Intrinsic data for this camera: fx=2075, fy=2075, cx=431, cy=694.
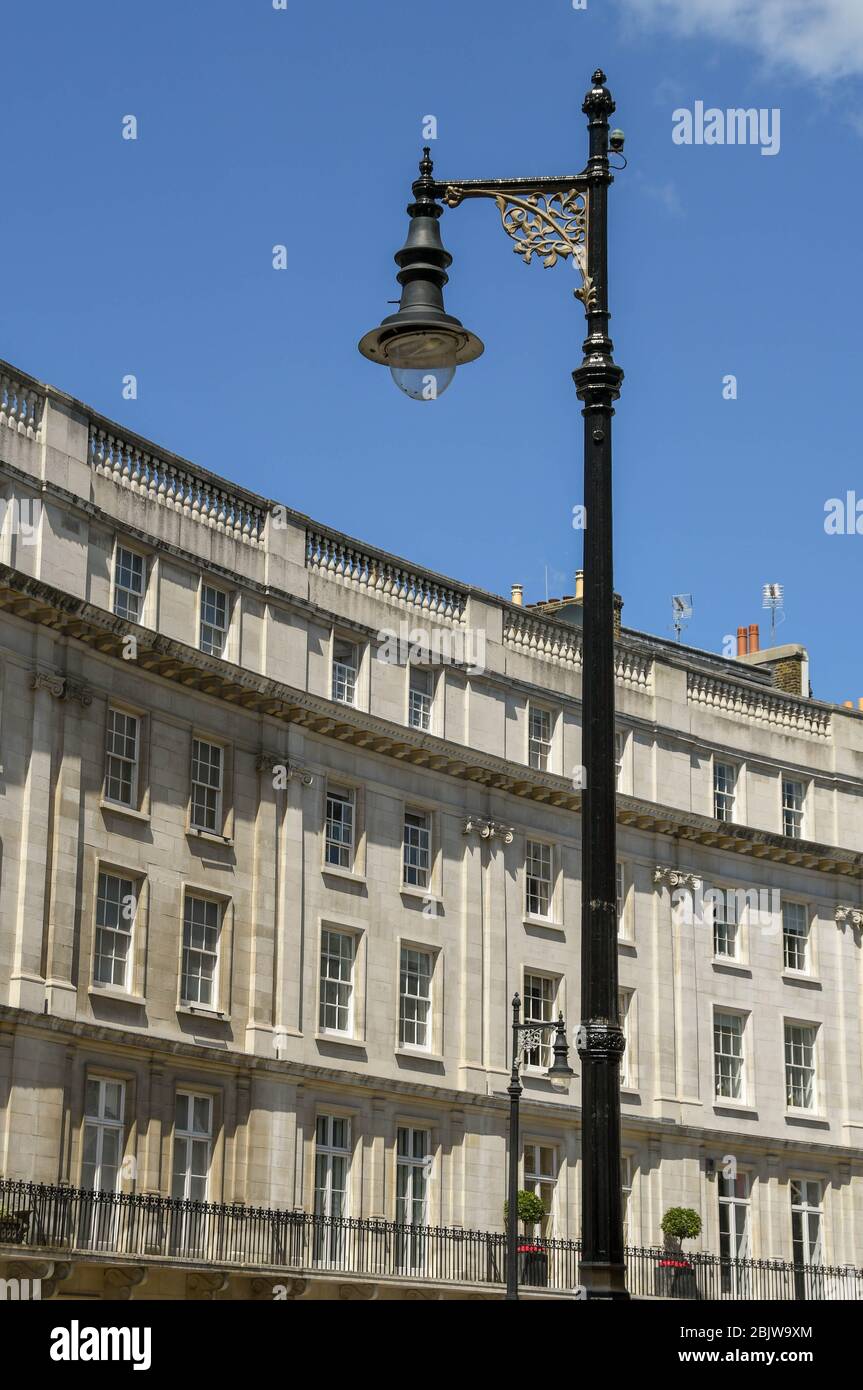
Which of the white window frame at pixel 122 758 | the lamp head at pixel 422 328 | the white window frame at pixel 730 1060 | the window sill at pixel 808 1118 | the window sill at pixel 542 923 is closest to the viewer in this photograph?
the lamp head at pixel 422 328

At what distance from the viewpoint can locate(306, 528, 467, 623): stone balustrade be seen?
42969 millimetres

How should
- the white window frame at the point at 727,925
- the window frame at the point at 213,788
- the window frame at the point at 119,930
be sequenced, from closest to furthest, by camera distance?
the window frame at the point at 119,930
the window frame at the point at 213,788
the white window frame at the point at 727,925

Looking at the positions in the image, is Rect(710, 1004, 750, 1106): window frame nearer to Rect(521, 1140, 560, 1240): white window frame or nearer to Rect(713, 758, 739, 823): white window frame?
Rect(713, 758, 739, 823): white window frame

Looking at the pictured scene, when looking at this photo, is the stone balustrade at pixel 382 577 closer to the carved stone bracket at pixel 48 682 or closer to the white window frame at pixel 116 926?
the carved stone bracket at pixel 48 682

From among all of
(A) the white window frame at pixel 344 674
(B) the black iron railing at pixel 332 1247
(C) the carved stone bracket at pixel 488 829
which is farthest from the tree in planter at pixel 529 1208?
(A) the white window frame at pixel 344 674

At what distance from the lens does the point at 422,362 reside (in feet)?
48.3

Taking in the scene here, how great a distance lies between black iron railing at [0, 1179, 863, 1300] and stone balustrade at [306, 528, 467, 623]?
13.0m

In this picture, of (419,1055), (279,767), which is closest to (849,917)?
(419,1055)

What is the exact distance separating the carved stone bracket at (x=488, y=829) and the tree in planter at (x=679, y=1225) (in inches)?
357

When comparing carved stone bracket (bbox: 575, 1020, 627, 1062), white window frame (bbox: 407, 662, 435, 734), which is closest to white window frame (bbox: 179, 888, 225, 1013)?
white window frame (bbox: 407, 662, 435, 734)

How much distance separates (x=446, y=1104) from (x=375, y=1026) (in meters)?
2.52

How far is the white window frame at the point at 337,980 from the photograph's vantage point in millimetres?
40681
